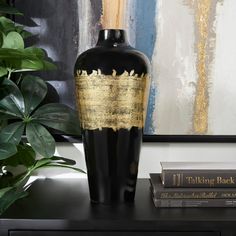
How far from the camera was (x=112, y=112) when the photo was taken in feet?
3.16

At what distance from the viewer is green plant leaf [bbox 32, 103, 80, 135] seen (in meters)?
1.09

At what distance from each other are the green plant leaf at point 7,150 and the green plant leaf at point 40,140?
0.18 ft

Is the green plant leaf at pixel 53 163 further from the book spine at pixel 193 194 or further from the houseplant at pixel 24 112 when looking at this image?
the book spine at pixel 193 194

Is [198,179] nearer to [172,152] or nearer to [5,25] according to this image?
[172,152]

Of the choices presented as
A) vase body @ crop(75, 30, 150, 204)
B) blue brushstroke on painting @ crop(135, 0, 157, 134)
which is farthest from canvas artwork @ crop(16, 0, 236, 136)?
vase body @ crop(75, 30, 150, 204)

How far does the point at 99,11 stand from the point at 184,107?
0.42 m

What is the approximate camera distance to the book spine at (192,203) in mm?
972

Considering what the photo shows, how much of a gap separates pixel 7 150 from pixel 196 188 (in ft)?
1.62

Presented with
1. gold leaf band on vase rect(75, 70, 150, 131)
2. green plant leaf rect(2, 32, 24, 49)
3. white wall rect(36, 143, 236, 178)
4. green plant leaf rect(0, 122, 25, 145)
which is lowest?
white wall rect(36, 143, 236, 178)

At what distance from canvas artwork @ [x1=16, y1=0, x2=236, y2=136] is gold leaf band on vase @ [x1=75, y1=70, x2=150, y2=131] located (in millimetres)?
293

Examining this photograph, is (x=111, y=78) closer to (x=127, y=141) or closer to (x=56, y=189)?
(x=127, y=141)

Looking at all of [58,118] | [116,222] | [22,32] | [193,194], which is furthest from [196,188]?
[22,32]

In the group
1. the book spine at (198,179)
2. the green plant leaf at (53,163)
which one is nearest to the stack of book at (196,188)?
the book spine at (198,179)

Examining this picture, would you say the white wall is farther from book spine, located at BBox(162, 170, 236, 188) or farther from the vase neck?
the vase neck
